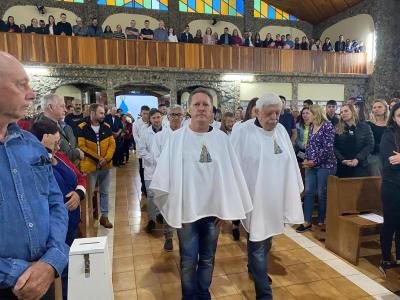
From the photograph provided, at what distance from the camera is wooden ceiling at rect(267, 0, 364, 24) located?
1556 centimetres

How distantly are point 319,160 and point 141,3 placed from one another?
45.5ft

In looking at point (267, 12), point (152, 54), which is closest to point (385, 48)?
point (267, 12)

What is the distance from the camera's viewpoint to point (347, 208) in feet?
12.1

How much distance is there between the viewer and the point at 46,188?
1365 millimetres

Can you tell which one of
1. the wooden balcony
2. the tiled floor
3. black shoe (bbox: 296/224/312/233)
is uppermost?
the wooden balcony

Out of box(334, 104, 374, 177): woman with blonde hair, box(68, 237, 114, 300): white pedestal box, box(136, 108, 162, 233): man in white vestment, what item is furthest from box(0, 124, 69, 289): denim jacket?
box(334, 104, 374, 177): woman with blonde hair

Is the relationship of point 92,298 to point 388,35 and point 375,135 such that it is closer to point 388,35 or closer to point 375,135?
point 375,135

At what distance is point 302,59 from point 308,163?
1044 centimetres

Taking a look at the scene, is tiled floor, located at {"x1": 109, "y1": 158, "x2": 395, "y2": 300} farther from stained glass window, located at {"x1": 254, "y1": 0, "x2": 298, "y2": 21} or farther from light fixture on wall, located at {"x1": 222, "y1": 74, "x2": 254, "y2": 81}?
stained glass window, located at {"x1": 254, "y1": 0, "x2": 298, "y2": 21}

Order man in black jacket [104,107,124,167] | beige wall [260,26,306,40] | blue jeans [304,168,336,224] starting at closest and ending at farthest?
blue jeans [304,168,336,224], man in black jacket [104,107,124,167], beige wall [260,26,306,40]

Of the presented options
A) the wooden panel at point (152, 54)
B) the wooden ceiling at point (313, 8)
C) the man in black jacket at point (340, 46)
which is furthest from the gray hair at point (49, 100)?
the wooden ceiling at point (313, 8)

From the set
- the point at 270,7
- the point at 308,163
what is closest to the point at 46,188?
the point at 308,163

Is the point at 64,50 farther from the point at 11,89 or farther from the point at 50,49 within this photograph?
the point at 11,89

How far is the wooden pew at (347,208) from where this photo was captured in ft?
11.5
